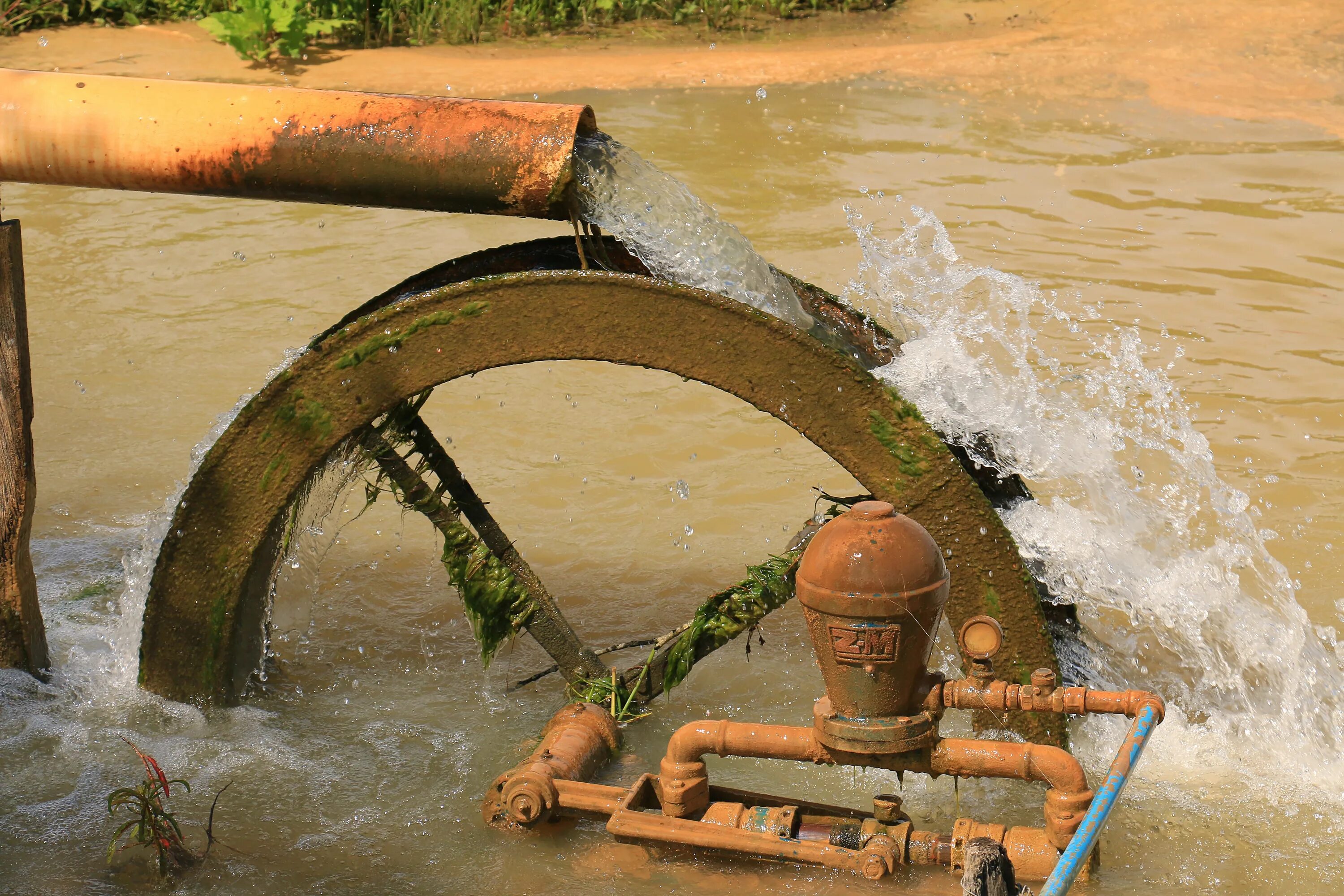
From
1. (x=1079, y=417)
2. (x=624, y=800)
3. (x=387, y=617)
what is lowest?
(x=387, y=617)

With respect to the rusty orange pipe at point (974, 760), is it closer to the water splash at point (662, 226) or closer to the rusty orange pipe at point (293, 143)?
the water splash at point (662, 226)

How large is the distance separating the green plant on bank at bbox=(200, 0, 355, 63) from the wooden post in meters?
8.64

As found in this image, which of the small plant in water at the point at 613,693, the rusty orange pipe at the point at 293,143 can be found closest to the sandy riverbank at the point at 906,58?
the rusty orange pipe at the point at 293,143

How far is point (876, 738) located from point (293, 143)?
2.04 meters

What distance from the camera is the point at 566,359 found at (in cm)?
353

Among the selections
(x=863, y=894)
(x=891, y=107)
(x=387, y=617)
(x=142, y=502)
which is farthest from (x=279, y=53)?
(x=863, y=894)

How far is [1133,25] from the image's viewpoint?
12.5m

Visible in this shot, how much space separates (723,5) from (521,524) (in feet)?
30.3

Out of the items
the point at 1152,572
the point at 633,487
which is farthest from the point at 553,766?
the point at 633,487

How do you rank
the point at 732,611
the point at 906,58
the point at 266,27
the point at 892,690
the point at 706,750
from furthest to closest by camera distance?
1. the point at 906,58
2. the point at 266,27
3. the point at 732,611
4. the point at 706,750
5. the point at 892,690

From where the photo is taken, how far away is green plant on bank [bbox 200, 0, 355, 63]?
11.8 m

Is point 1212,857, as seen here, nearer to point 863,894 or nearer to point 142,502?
point 863,894

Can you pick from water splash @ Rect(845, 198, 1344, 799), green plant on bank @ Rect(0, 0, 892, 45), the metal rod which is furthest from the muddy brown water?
green plant on bank @ Rect(0, 0, 892, 45)

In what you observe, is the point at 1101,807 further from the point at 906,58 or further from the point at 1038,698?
the point at 906,58
